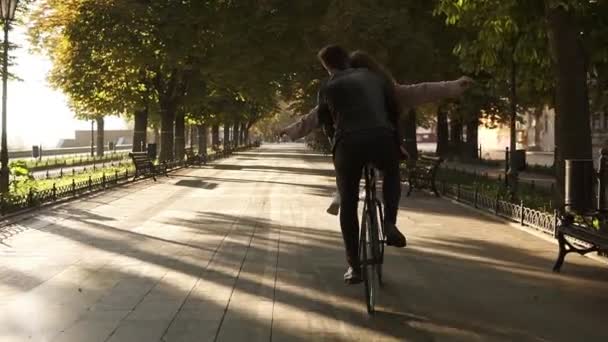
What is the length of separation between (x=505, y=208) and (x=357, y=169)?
787cm

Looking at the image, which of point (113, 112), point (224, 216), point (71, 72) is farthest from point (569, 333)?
point (113, 112)

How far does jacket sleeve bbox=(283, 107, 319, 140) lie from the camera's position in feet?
17.8

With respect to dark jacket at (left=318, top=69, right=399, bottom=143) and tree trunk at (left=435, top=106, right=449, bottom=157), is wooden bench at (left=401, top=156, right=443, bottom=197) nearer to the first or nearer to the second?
dark jacket at (left=318, top=69, right=399, bottom=143)

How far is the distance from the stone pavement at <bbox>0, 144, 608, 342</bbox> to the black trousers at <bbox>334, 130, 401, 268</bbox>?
0.70 m

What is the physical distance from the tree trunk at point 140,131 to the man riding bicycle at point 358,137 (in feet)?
101

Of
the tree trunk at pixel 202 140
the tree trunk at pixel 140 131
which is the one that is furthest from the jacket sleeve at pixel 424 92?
the tree trunk at pixel 202 140

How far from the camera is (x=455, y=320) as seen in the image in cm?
525

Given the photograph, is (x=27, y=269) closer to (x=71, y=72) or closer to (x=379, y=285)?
(x=379, y=285)

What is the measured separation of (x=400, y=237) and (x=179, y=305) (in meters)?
1.91

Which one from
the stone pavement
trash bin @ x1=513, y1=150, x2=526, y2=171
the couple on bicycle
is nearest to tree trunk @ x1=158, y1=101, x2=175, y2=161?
the stone pavement

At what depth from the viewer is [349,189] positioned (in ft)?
16.9

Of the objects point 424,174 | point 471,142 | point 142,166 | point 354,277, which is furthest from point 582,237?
point 471,142

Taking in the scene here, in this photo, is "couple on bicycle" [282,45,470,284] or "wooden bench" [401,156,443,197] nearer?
"couple on bicycle" [282,45,470,284]

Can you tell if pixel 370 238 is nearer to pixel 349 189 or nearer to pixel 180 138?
pixel 349 189
